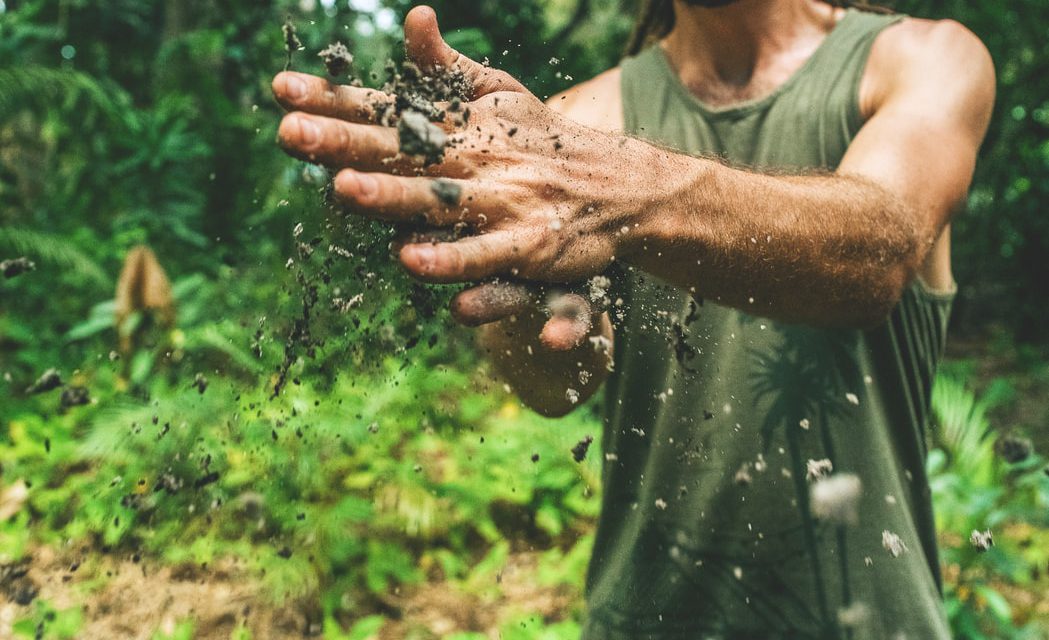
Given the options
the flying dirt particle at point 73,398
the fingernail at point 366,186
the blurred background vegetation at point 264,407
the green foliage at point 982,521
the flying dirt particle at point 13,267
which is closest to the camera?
the fingernail at point 366,186

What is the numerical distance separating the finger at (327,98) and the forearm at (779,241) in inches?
13.7

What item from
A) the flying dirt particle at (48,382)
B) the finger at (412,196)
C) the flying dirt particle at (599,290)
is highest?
the finger at (412,196)

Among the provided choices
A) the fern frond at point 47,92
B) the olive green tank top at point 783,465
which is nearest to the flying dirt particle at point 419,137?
the olive green tank top at point 783,465

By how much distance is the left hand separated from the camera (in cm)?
76

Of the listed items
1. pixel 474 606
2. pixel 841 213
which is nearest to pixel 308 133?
pixel 841 213

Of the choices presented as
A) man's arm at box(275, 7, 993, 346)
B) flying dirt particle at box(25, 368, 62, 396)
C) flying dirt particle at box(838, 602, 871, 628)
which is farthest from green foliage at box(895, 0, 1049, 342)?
flying dirt particle at box(25, 368, 62, 396)

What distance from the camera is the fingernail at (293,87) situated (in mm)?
782

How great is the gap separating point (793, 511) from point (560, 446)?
182 cm

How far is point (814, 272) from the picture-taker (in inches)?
40.8

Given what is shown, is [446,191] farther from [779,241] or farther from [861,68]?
[861,68]

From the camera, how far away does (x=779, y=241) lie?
0.99m

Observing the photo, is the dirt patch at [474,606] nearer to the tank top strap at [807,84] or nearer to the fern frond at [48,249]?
the tank top strap at [807,84]

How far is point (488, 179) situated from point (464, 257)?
0.37ft

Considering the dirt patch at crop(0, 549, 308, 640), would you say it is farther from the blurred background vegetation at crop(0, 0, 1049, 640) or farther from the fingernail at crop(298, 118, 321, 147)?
the fingernail at crop(298, 118, 321, 147)
